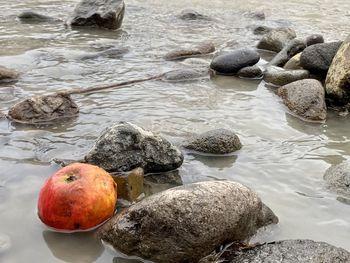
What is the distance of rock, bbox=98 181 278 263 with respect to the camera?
3.10m

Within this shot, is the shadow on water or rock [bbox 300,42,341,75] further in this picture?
rock [bbox 300,42,341,75]

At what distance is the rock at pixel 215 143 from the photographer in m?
4.71

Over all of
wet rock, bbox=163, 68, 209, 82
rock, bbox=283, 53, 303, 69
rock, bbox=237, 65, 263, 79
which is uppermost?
rock, bbox=283, 53, 303, 69

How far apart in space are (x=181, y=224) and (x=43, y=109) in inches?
116


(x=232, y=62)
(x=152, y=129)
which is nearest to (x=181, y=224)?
(x=152, y=129)

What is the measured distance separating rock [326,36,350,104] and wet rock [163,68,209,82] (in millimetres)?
1893

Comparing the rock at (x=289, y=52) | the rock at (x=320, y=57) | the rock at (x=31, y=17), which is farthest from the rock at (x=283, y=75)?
the rock at (x=31, y=17)

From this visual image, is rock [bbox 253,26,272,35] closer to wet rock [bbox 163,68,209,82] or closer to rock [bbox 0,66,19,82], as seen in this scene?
wet rock [bbox 163,68,209,82]

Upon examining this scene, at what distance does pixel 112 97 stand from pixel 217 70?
81.7 inches

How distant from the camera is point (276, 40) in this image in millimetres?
9375

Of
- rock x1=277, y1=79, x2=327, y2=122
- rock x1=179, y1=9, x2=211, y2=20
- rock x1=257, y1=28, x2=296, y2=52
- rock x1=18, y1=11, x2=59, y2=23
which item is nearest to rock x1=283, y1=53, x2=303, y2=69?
rock x1=277, y1=79, x2=327, y2=122

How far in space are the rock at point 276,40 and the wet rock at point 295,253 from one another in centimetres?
673

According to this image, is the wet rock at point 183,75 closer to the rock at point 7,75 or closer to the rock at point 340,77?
the rock at point 340,77

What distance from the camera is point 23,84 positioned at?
22.4ft
